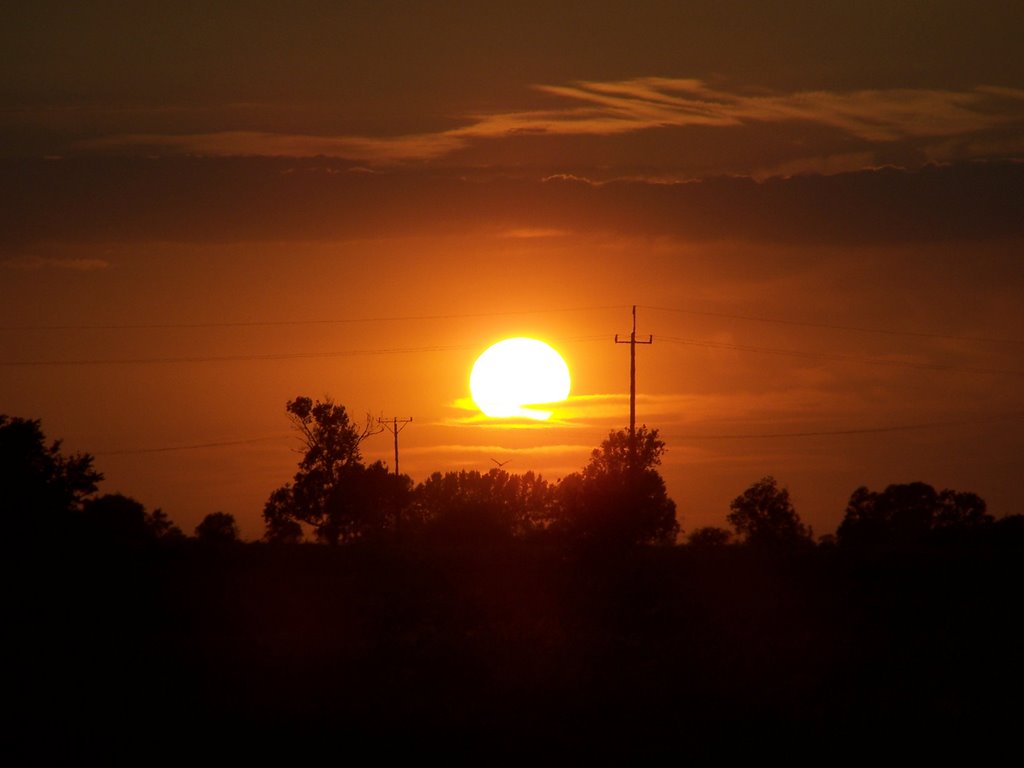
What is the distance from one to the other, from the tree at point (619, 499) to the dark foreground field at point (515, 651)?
20.9m

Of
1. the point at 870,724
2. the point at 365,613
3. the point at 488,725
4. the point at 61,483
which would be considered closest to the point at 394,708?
the point at 488,725

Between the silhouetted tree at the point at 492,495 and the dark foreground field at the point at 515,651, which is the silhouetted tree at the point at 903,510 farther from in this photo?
the dark foreground field at the point at 515,651

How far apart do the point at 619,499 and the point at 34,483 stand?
4008 cm

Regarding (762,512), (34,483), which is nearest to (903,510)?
(762,512)

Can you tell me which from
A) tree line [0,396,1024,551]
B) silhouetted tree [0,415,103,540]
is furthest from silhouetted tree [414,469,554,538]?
silhouetted tree [0,415,103,540]

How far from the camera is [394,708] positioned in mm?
32812

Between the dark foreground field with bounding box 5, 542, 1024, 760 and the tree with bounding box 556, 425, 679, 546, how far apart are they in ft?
68.4

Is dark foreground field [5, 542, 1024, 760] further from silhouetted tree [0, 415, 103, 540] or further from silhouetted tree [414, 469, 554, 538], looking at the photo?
silhouetted tree [414, 469, 554, 538]

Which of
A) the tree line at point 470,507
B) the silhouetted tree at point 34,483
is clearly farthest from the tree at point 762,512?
the silhouetted tree at point 34,483

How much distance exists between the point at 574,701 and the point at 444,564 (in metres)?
A: 24.9

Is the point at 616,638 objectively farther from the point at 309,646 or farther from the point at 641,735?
the point at 641,735

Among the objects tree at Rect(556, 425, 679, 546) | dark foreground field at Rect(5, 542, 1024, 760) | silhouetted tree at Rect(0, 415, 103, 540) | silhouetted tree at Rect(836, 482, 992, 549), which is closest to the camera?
dark foreground field at Rect(5, 542, 1024, 760)

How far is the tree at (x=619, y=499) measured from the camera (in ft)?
287

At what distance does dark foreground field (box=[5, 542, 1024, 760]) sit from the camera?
30812 millimetres
